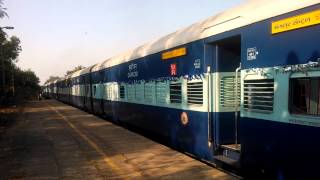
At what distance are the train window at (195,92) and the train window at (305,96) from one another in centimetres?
320

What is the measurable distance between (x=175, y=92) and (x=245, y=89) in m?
3.65

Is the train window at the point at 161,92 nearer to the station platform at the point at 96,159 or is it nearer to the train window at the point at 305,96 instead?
the station platform at the point at 96,159

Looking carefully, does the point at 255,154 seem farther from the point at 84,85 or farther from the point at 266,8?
the point at 84,85

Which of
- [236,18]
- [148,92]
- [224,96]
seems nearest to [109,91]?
[148,92]

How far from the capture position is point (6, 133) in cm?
1722

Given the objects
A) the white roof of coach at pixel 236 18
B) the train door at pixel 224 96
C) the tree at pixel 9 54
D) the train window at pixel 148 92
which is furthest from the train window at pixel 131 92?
the tree at pixel 9 54

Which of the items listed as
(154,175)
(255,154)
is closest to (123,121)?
(154,175)

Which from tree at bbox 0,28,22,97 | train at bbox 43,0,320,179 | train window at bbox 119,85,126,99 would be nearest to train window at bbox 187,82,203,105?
train at bbox 43,0,320,179

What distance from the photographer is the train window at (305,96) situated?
5375mm

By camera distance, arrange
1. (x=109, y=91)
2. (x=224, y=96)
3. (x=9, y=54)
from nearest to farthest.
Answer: (x=224, y=96), (x=109, y=91), (x=9, y=54)

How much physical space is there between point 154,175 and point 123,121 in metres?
9.54

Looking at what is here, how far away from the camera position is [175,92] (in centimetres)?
1048

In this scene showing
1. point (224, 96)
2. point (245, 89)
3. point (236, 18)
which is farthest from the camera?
point (224, 96)

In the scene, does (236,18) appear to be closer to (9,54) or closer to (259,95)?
(259,95)
